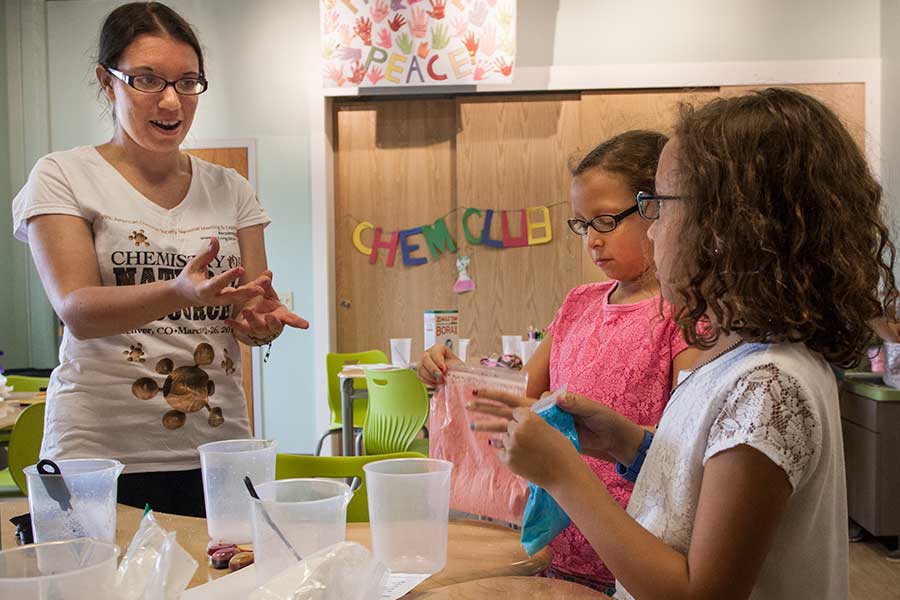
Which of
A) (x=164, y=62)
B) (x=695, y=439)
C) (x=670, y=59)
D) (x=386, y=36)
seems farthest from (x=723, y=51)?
(x=695, y=439)

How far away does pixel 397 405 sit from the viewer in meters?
3.20

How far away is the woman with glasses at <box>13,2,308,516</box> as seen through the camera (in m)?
1.51

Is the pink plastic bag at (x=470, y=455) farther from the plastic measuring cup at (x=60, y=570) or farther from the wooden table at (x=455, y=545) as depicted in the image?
the plastic measuring cup at (x=60, y=570)

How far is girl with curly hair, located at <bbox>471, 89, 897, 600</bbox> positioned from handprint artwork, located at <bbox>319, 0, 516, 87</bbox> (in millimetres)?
3706

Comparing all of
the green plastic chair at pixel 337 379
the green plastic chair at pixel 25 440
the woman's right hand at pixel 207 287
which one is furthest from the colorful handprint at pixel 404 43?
the woman's right hand at pixel 207 287

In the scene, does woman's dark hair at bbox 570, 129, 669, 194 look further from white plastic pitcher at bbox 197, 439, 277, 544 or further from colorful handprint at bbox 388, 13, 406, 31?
colorful handprint at bbox 388, 13, 406, 31

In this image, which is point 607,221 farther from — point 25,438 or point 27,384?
point 27,384

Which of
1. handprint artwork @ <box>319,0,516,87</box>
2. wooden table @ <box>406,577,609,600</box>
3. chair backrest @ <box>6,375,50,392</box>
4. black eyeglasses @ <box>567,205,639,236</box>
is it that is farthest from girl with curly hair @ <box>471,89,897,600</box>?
handprint artwork @ <box>319,0,516,87</box>

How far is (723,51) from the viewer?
476 cm

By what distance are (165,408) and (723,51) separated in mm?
4227

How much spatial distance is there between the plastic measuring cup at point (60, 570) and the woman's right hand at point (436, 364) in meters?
0.67

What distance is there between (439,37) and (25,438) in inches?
123

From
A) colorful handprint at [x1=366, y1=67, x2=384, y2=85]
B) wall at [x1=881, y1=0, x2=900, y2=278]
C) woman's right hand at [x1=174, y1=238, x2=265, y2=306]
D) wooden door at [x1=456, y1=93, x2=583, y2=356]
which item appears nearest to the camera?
woman's right hand at [x1=174, y1=238, x2=265, y2=306]

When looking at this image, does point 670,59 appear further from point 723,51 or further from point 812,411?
point 812,411
